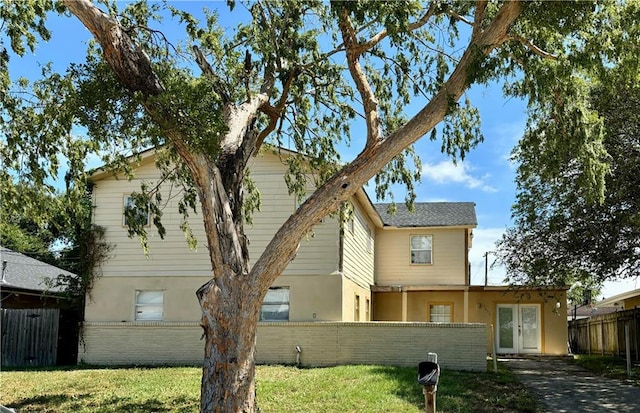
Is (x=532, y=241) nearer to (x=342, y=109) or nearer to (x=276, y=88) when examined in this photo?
(x=342, y=109)

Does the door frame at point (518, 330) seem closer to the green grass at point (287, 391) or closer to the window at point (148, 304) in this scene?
the green grass at point (287, 391)

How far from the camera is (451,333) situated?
16.6 meters

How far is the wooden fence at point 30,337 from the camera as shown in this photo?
19.0 m

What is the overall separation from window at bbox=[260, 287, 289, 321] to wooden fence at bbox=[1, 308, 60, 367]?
22.1 ft

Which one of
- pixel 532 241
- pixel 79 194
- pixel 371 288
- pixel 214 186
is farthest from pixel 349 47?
pixel 371 288

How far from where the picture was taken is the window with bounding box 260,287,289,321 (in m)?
18.2

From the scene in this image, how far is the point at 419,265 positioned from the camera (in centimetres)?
2406

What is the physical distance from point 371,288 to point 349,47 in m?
14.2

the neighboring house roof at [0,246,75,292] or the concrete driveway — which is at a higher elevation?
the neighboring house roof at [0,246,75,292]

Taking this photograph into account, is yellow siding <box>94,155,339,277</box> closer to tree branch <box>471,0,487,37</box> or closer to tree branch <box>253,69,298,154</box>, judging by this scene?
tree branch <box>253,69,298,154</box>

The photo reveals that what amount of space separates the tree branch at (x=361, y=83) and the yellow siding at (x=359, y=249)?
769cm

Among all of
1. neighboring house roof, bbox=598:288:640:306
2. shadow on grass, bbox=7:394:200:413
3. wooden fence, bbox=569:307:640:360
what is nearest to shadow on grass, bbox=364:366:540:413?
shadow on grass, bbox=7:394:200:413

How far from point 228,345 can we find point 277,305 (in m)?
9.34

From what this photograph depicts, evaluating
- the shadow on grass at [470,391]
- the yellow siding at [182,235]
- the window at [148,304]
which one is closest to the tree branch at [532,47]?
the shadow on grass at [470,391]
